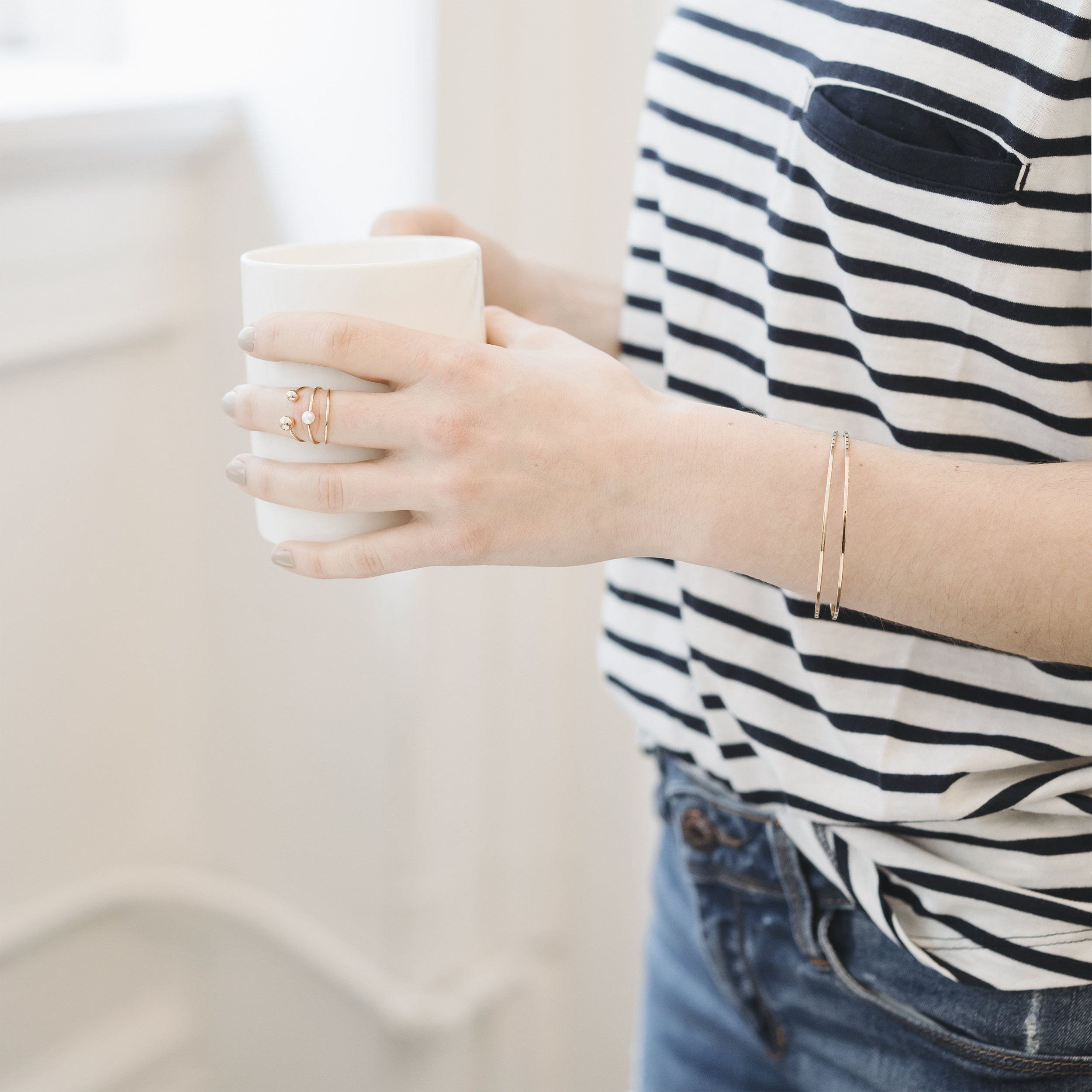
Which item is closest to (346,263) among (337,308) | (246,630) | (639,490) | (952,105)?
(337,308)

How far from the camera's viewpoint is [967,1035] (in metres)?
0.59

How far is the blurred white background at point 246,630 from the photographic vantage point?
0.81m

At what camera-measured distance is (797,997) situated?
0.67 metres

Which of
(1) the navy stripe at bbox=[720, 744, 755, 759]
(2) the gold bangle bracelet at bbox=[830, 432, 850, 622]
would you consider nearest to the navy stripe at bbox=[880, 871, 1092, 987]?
(1) the navy stripe at bbox=[720, 744, 755, 759]

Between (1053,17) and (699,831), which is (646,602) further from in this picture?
(1053,17)

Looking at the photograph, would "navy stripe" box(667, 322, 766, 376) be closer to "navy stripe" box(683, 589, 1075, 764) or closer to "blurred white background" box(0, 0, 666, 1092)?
"navy stripe" box(683, 589, 1075, 764)

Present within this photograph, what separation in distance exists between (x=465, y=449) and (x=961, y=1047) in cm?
42

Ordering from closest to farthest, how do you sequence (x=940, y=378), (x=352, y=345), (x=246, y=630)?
(x=352, y=345)
(x=940, y=378)
(x=246, y=630)

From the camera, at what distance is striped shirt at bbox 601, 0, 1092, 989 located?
1.67ft

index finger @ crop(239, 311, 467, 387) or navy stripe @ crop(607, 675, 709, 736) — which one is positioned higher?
index finger @ crop(239, 311, 467, 387)

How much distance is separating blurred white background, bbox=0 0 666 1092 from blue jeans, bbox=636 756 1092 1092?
328 millimetres

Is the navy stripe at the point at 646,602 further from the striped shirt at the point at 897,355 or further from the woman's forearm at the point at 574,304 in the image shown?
the woman's forearm at the point at 574,304

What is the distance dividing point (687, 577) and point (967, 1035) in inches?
11.3

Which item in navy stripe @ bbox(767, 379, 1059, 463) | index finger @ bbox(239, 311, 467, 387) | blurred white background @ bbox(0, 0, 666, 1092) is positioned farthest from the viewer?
blurred white background @ bbox(0, 0, 666, 1092)
